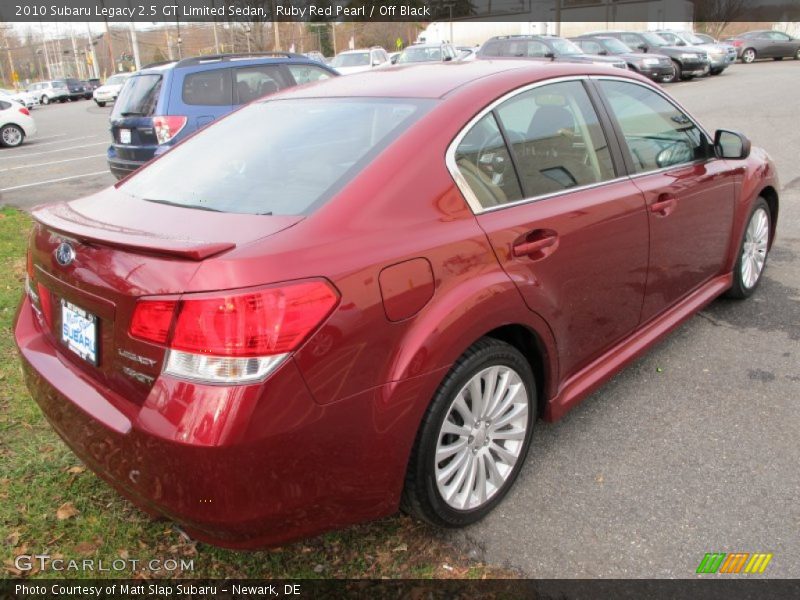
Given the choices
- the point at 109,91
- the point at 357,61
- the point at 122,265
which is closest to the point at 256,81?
the point at 122,265

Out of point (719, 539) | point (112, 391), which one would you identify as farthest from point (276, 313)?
point (719, 539)

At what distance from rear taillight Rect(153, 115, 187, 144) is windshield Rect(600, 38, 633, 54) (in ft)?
56.0

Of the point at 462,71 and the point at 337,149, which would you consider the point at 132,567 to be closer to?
the point at 337,149

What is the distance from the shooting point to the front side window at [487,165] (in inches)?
95.6

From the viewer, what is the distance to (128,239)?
2010 millimetres

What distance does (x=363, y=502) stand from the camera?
7.01 ft

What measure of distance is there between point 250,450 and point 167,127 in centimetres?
670

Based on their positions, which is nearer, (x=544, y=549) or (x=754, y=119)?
(x=544, y=549)

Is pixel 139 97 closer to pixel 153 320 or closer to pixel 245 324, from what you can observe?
pixel 153 320

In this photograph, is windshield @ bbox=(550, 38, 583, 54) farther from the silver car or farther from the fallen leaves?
the fallen leaves

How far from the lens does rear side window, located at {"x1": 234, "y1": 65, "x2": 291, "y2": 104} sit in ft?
27.4

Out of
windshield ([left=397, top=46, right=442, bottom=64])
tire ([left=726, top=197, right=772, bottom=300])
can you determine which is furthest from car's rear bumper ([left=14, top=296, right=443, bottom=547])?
windshield ([left=397, top=46, right=442, bottom=64])

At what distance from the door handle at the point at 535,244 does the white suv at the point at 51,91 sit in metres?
48.2

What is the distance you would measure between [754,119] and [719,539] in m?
12.4
